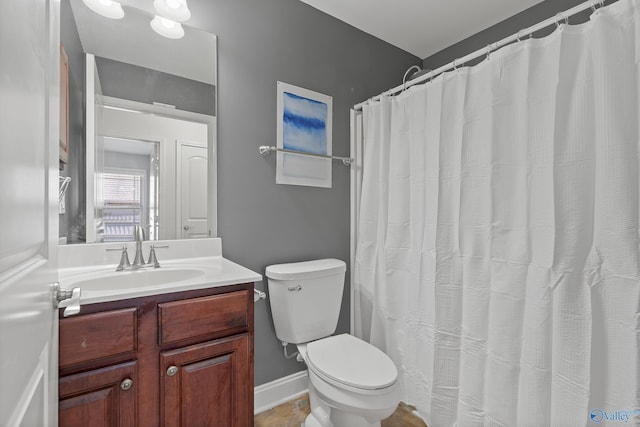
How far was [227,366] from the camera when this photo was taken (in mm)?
1124

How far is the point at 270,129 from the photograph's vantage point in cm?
175

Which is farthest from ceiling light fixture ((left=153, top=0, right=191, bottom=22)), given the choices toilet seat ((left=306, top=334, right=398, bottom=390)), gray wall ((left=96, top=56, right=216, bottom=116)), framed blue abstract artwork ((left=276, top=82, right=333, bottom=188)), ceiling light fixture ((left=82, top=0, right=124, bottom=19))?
toilet seat ((left=306, top=334, right=398, bottom=390))

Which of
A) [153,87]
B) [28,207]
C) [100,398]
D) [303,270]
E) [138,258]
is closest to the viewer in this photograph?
[28,207]

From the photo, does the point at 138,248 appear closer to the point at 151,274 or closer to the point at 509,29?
the point at 151,274

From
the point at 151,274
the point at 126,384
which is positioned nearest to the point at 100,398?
the point at 126,384

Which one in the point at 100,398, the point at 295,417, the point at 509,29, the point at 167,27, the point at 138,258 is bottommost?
the point at 295,417

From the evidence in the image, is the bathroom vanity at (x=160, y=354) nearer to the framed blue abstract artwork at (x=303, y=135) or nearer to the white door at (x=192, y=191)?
the white door at (x=192, y=191)

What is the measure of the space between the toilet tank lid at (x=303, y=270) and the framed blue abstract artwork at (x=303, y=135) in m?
0.50

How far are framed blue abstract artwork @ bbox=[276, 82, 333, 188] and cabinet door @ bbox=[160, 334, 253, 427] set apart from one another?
3.23 ft

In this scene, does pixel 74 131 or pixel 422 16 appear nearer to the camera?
pixel 74 131

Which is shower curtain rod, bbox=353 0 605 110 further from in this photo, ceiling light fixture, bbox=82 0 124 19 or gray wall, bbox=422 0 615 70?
ceiling light fixture, bbox=82 0 124 19

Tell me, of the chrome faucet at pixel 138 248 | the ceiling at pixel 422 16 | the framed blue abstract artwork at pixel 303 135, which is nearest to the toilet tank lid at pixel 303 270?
the framed blue abstract artwork at pixel 303 135

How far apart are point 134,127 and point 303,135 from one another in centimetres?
91

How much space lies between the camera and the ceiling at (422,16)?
1.85 meters
